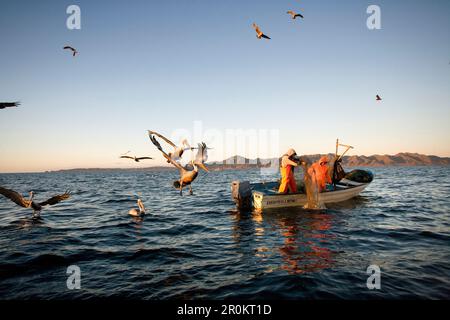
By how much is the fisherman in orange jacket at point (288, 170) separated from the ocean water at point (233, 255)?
1.63 metres

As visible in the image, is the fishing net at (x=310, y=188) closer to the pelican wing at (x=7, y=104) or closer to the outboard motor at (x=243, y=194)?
the outboard motor at (x=243, y=194)

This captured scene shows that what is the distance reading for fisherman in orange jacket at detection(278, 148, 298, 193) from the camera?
16.0m

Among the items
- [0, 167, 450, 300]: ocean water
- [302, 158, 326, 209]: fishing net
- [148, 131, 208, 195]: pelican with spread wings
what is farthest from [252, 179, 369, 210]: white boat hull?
[148, 131, 208, 195]: pelican with spread wings

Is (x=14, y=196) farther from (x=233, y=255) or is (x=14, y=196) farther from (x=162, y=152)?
(x=233, y=255)

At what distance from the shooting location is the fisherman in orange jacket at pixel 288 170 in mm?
15984

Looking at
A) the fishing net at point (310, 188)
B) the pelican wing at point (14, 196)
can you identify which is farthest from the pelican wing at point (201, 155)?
the fishing net at point (310, 188)

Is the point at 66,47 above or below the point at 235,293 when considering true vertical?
above

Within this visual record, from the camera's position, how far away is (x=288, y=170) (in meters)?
16.7

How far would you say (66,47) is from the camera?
16266mm
